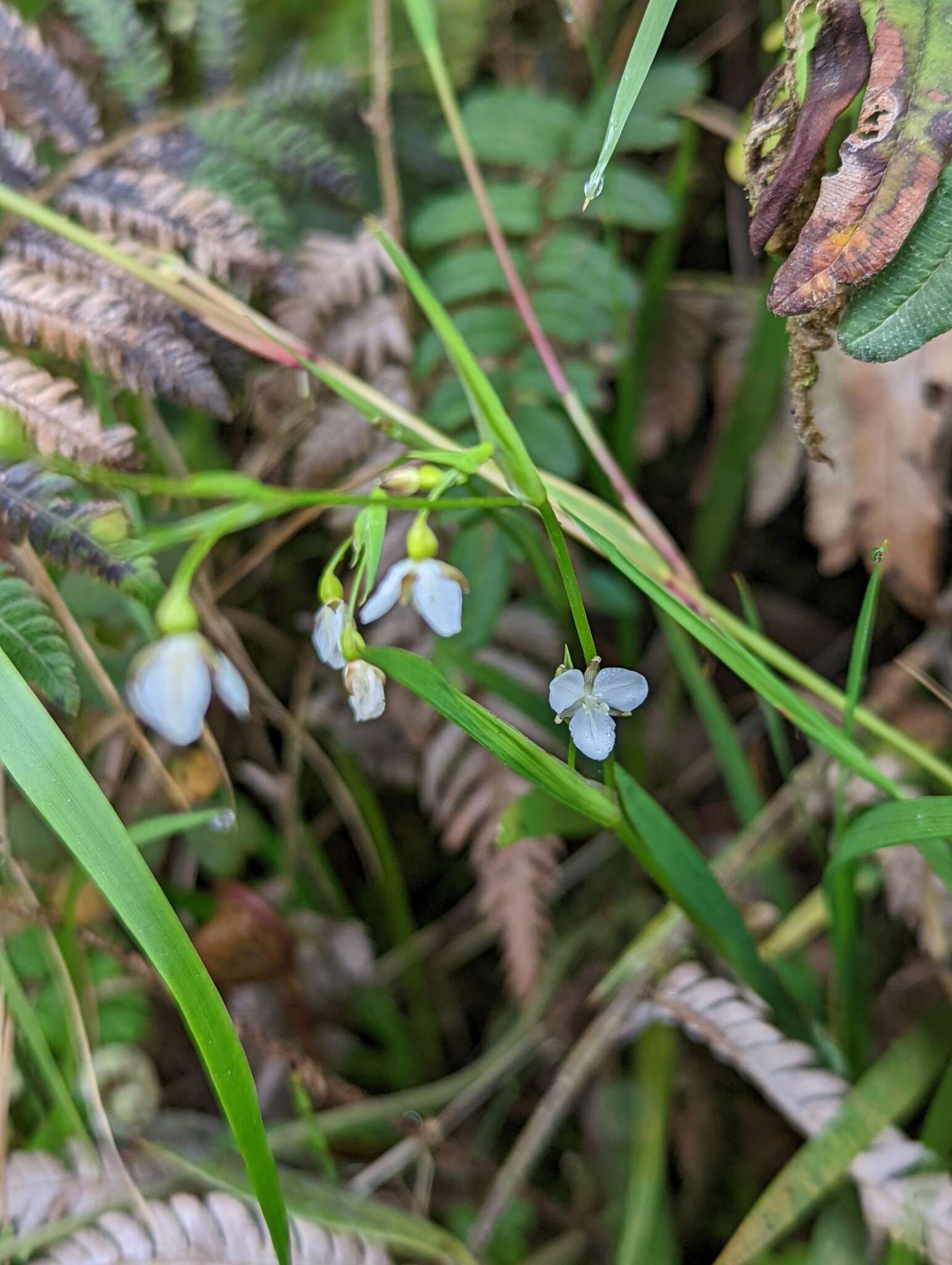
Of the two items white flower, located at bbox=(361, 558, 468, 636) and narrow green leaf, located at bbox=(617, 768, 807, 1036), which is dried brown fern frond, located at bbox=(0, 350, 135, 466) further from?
narrow green leaf, located at bbox=(617, 768, 807, 1036)

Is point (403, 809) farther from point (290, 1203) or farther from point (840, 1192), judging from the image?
point (840, 1192)

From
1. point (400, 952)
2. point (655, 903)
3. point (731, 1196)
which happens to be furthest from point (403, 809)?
point (731, 1196)

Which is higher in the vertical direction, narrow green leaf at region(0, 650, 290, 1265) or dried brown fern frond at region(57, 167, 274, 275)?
dried brown fern frond at region(57, 167, 274, 275)

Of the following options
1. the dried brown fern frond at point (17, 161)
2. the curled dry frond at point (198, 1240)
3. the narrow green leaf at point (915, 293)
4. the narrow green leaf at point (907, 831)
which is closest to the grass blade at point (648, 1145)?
the curled dry frond at point (198, 1240)

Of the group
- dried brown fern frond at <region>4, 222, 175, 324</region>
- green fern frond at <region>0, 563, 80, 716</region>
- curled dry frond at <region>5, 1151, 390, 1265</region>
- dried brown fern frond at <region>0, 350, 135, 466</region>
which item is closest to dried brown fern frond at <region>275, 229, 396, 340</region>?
dried brown fern frond at <region>4, 222, 175, 324</region>

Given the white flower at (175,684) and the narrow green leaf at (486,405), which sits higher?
the narrow green leaf at (486,405)

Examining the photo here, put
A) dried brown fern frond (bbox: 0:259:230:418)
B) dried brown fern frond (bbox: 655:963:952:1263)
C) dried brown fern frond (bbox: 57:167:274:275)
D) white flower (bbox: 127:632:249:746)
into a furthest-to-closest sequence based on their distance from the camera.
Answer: dried brown fern frond (bbox: 57:167:274:275) < dried brown fern frond (bbox: 0:259:230:418) < dried brown fern frond (bbox: 655:963:952:1263) < white flower (bbox: 127:632:249:746)

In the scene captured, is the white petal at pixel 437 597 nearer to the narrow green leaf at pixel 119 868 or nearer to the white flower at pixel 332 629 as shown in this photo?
the white flower at pixel 332 629
